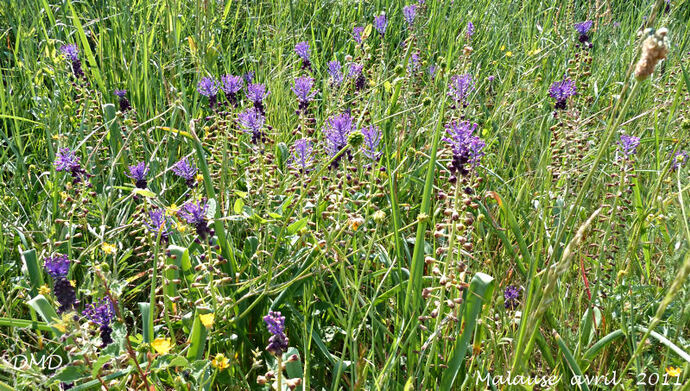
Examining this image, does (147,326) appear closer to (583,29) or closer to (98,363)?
(98,363)

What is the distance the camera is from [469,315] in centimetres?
134

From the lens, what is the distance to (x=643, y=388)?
4.68 feet

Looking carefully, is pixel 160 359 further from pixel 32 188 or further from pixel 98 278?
pixel 32 188

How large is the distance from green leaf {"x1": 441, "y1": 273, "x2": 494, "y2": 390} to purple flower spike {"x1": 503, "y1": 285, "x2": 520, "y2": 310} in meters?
0.38

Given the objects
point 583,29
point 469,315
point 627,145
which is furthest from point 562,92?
point 469,315

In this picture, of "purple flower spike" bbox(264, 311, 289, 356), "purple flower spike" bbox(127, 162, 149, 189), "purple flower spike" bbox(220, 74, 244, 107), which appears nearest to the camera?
"purple flower spike" bbox(264, 311, 289, 356)

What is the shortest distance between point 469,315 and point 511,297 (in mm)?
437

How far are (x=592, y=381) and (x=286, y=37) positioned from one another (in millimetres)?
2119

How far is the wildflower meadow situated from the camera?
1.32 metres

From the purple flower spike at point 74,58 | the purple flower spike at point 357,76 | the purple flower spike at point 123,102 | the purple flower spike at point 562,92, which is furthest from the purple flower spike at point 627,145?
the purple flower spike at point 74,58

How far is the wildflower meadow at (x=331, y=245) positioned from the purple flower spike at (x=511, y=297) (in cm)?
2

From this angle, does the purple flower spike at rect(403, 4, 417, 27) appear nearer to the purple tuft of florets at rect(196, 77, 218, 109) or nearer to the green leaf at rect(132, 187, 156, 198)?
the purple tuft of florets at rect(196, 77, 218, 109)

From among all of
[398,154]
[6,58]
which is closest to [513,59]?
[398,154]

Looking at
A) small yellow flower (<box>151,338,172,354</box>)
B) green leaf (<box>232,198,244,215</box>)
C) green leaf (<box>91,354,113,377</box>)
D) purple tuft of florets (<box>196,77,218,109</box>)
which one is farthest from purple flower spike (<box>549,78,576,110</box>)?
green leaf (<box>91,354,113,377</box>)
